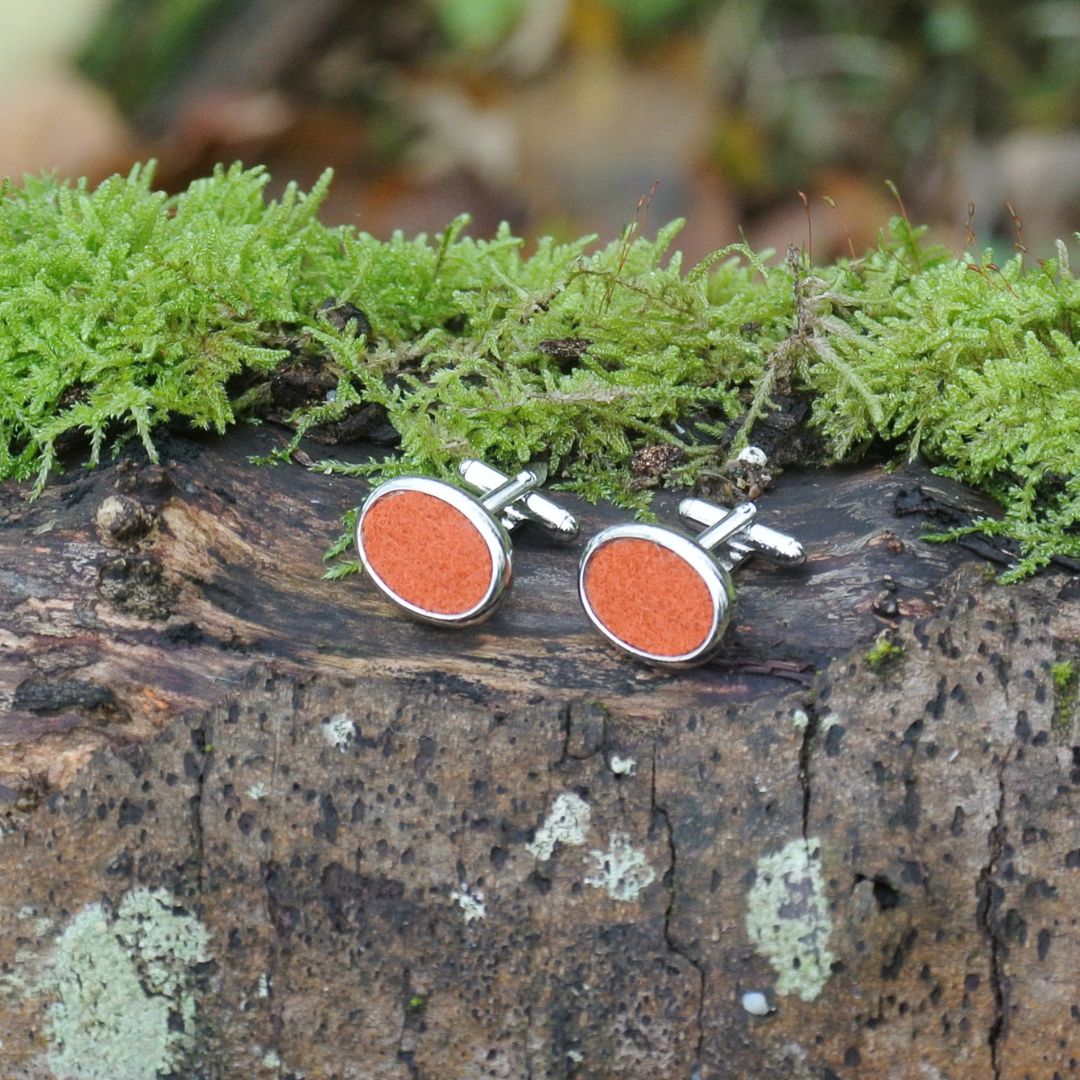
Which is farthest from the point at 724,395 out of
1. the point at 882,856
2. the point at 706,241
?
the point at 706,241

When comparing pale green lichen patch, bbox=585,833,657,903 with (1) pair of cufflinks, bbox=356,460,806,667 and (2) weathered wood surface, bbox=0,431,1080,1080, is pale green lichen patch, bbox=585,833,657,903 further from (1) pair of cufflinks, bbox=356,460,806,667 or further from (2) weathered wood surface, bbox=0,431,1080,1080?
(1) pair of cufflinks, bbox=356,460,806,667

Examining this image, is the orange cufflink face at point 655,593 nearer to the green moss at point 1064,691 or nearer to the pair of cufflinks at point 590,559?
the pair of cufflinks at point 590,559

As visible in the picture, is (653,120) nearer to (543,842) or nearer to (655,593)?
(655,593)

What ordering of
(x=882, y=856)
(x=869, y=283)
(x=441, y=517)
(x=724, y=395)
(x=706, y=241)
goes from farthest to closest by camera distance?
(x=706, y=241) → (x=869, y=283) → (x=724, y=395) → (x=441, y=517) → (x=882, y=856)

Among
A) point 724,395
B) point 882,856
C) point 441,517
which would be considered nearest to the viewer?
point 882,856

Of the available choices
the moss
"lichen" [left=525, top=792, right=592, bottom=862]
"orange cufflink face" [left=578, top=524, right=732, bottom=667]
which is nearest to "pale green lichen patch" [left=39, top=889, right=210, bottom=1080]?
"lichen" [left=525, top=792, right=592, bottom=862]

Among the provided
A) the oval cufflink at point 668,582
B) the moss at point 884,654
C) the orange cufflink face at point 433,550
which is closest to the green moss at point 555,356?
the orange cufflink face at point 433,550

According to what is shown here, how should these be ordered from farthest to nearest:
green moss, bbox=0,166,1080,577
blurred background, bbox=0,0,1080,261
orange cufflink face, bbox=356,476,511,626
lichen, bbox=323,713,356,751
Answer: blurred background, bbox=0,0,1080,261 → green moss, bbox=0,166,1080,577 → orange cufflink face, bbox=356,476,511,626 → lichen, bbox=323,713,356,751

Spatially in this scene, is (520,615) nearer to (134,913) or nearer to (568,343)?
(568,343)
